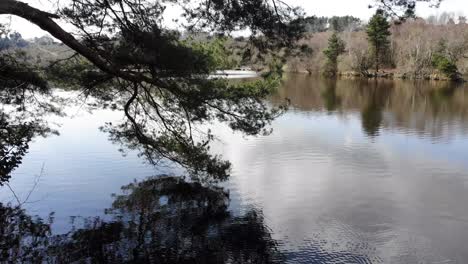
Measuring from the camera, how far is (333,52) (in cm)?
4988

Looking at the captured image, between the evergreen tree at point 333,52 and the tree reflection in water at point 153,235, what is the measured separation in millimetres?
43101

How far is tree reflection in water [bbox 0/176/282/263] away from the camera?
659 centimetres

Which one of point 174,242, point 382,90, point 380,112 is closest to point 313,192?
point 174,242

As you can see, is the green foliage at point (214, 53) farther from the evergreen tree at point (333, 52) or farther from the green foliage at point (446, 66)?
the evergreen tree at point (333, 52)

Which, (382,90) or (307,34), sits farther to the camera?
(382,90)

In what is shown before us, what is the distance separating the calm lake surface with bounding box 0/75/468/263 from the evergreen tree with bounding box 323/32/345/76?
31.4 metres

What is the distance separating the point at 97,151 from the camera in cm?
1352

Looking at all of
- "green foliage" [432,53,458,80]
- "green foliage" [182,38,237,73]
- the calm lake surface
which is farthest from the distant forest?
"green foliage" [182,38,237,73]

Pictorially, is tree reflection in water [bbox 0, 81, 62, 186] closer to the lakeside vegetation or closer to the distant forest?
the distant forest

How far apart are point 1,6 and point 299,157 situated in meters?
9.76

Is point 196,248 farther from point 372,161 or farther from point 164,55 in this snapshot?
point 372,161

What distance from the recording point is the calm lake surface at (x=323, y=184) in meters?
7.46

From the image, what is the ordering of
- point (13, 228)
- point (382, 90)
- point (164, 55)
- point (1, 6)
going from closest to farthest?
point (1, 6)
point (164, 55)
point (13, 228)
point (382, 90)

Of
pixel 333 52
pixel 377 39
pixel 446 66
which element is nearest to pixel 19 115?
pixel 446 66
